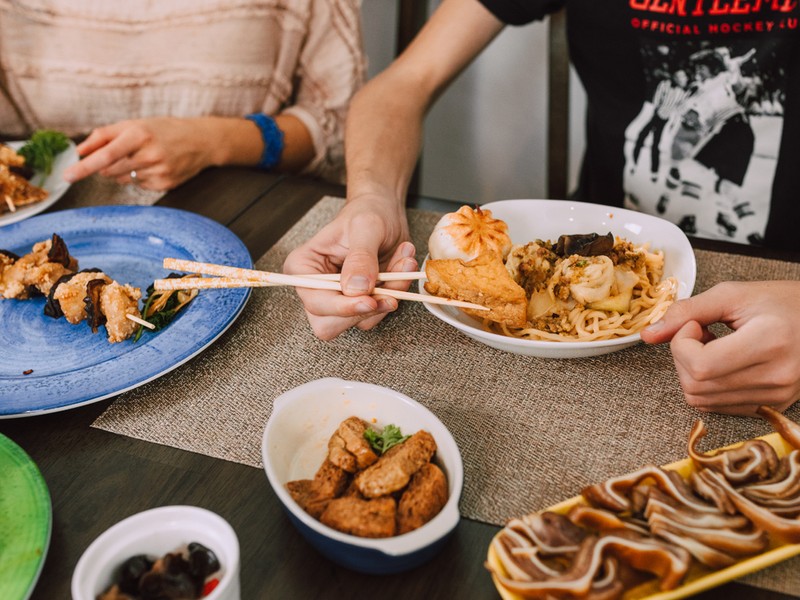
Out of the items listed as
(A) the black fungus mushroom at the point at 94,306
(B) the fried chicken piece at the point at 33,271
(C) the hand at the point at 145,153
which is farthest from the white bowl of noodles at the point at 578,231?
(C) the hand at the point at 145,153

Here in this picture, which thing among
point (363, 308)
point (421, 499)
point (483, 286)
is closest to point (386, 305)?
point (363, 308)

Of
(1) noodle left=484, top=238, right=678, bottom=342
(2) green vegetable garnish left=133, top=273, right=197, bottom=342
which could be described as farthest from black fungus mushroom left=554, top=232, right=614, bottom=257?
(2) green vegetable garnish left=133, top=273, right=197, bottom=342

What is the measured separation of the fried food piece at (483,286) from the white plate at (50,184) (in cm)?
110

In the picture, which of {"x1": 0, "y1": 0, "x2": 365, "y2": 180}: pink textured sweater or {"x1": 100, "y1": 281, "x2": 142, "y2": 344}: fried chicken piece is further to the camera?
{"x1": 0, "y1": 0, "x2": 365, "y2": 180}: pink textured sweater

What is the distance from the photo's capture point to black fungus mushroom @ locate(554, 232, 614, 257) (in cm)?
119

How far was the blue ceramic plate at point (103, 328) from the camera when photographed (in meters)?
1.08

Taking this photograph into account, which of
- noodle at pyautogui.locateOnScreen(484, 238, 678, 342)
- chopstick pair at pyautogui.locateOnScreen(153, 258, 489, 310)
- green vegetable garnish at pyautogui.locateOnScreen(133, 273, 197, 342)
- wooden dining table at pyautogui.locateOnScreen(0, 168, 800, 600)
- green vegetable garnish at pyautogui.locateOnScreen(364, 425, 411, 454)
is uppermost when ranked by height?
chopstick pair at pyautogui.locateOnScreen(153, 258, 489, 310)

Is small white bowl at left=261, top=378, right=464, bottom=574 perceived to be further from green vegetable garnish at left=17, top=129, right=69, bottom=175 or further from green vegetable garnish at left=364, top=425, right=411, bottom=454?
green vegetable garnish at left=17, top=129, right=69, bottom=175

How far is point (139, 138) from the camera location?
1728mm

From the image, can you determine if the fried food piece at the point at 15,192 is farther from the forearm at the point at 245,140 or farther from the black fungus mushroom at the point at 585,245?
the black fungus mushroom at the point at 585,245

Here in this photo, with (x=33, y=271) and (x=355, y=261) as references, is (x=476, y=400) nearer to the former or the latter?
(x=355, y=261)

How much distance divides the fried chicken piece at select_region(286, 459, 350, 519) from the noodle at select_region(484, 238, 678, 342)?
0.44 meters

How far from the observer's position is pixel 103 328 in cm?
125

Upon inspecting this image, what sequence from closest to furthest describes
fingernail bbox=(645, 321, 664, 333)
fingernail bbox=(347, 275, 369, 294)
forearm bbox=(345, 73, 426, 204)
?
fingernail bbox=(645, 321, 664, 333) → fingernail bbox=(347, 275, 369, 294) → forearm bbox=(345, 73, 426, 204)
